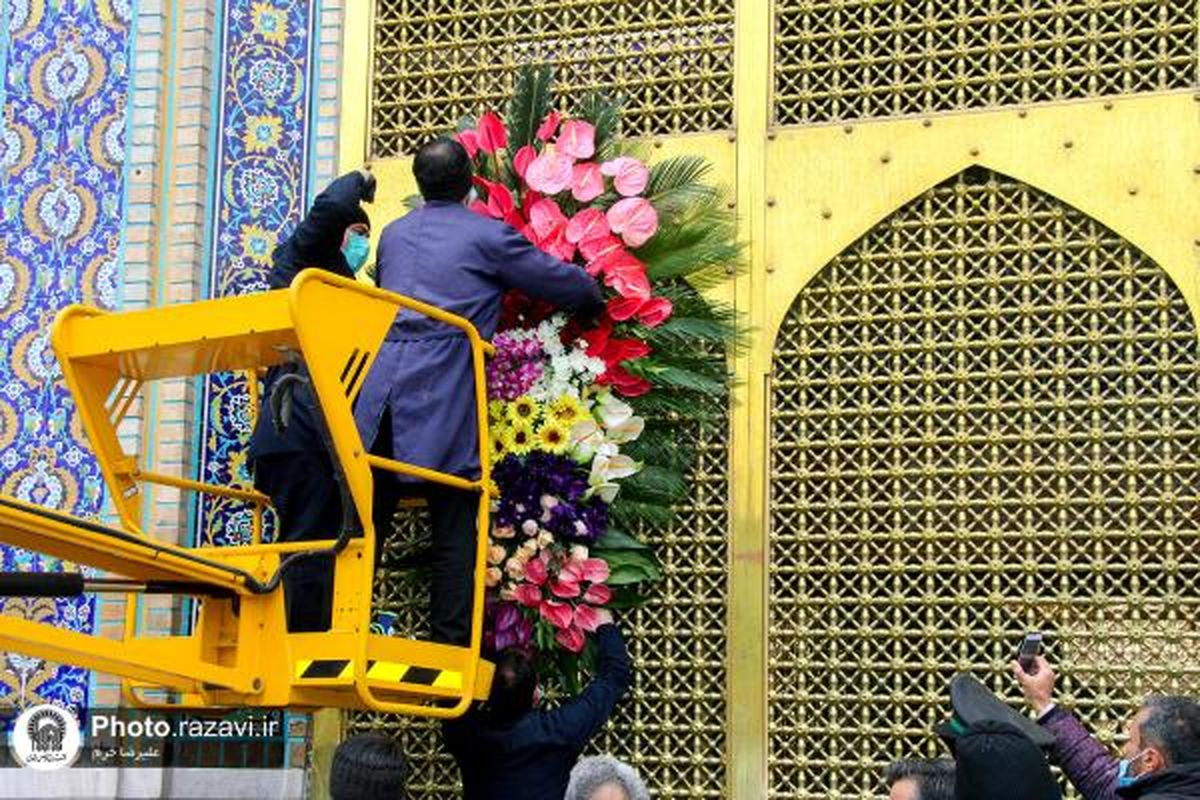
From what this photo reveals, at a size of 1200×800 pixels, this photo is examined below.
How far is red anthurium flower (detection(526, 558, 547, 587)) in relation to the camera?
637 centimetres

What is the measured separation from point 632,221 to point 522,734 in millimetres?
1713

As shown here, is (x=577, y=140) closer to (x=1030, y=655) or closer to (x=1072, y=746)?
(x=1030, y=655)

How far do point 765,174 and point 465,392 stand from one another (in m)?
1.67

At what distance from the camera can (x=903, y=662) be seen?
658 centimetres

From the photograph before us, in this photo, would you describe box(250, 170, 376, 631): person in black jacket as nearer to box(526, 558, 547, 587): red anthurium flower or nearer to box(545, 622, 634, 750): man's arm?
box(526, 558, 547, 587): red anthurium flower

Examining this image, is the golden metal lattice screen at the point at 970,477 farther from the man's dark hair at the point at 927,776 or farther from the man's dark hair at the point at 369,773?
the man's dark hair at the point at 369,773

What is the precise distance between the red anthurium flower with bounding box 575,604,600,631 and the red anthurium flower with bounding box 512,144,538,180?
1454 mm

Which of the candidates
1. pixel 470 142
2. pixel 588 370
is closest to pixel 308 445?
pixel 588 370

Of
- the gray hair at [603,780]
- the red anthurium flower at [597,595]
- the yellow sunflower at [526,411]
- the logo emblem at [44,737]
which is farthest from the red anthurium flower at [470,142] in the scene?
the logo emblem at [44,737]

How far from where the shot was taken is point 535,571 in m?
6.37

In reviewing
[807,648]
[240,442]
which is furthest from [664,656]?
[240,442]

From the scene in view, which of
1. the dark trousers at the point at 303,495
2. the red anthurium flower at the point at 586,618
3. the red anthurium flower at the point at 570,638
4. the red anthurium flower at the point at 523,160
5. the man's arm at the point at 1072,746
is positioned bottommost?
the man's arm at the point at 1072,746

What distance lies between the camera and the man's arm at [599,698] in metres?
6.21

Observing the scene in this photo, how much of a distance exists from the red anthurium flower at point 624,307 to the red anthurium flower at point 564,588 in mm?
879
